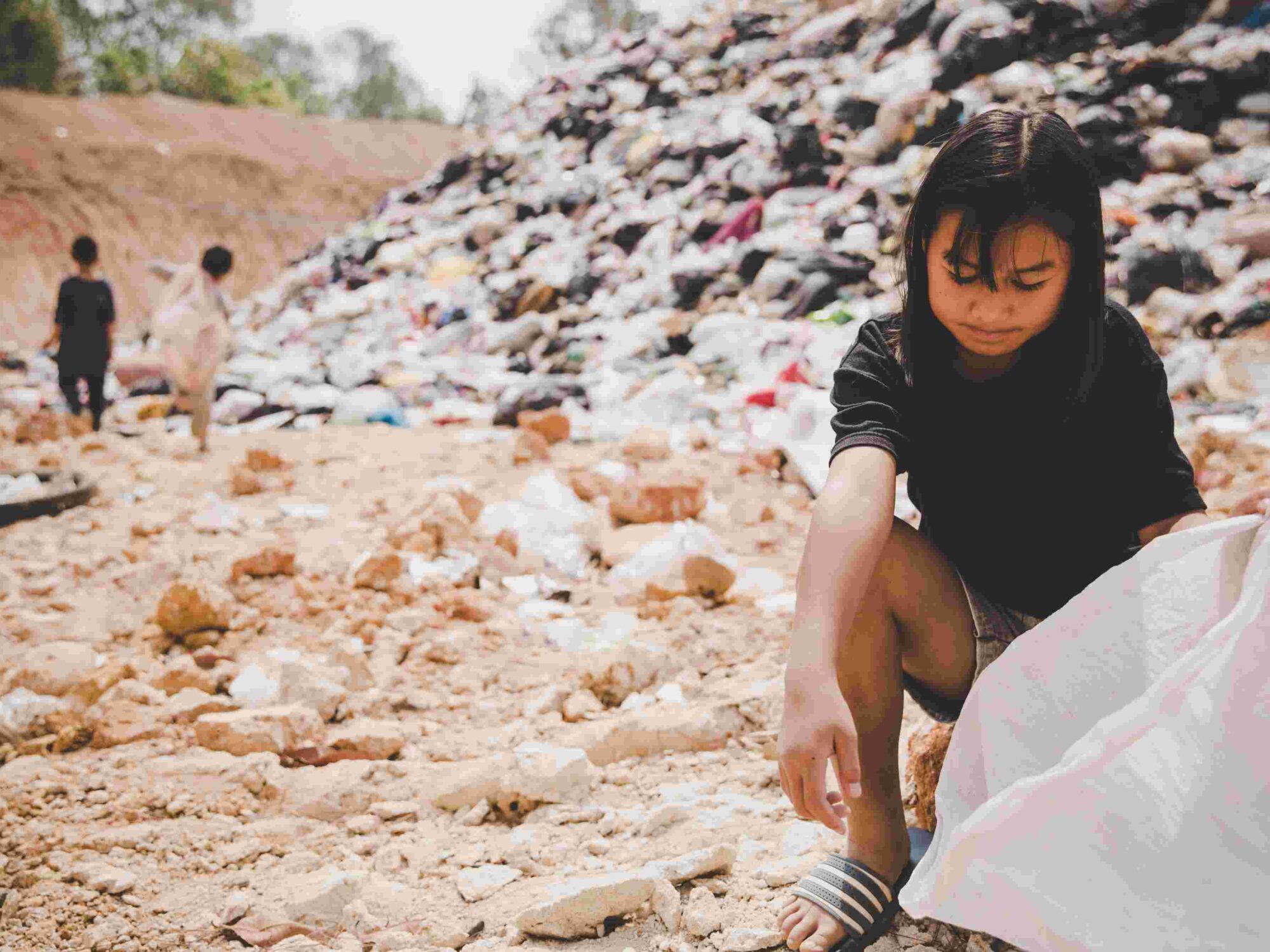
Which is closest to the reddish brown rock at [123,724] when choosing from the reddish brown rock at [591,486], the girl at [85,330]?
the reddish brown rock at [591,486]

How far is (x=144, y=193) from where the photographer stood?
12.0 meters

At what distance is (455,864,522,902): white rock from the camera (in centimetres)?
112

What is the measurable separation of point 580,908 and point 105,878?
0.62m

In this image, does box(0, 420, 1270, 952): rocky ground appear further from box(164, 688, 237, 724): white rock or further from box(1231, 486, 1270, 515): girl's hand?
box(1231, 486, 1270, 515): girl's hand

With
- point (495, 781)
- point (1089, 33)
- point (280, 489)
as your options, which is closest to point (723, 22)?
point (1089, 33)

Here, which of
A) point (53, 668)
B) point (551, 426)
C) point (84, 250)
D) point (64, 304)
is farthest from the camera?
point (64, 304)

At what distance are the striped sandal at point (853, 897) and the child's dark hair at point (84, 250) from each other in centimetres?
475

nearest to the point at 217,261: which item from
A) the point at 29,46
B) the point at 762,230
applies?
the point at 762,230

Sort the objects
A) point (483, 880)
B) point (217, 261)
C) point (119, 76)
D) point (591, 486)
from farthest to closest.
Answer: point (119, 76) < point (217, 261) < point (591, 486) < point (483, 880)

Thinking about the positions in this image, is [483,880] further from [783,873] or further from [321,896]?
A: [783,873]

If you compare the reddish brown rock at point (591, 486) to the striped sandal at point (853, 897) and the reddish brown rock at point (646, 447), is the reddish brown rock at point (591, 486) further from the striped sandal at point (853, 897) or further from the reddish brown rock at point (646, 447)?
the striped sandal at point (853, 897)

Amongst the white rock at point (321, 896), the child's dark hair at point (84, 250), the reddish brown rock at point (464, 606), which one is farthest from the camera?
the child's dark hair at point (84, 250)

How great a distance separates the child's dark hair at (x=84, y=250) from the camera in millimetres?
4496

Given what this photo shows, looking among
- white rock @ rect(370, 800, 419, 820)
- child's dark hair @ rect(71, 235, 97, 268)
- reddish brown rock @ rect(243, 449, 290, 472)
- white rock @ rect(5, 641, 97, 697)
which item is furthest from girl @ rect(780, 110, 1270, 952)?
child's dark hair @ rect(71, 235, 97, 268)
